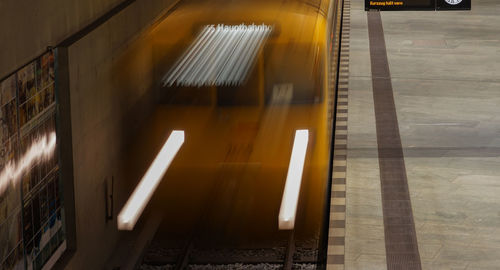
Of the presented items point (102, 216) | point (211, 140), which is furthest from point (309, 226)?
point (102, 216)

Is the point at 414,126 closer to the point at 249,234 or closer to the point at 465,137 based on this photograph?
the point at 465,137

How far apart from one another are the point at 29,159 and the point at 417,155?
563 centimetres

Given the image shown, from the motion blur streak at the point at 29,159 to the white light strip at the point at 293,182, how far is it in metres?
2.17

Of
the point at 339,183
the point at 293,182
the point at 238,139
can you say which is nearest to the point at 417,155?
the point at 339,183

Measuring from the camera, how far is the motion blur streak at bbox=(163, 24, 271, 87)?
6.82 meters

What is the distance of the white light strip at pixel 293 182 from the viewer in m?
5.47

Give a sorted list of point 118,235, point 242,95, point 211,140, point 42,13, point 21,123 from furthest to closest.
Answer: point 42,13 < point 21,123 < point 242,95 < point 211,140 < point 118,235

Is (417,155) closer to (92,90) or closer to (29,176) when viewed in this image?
(92,90)

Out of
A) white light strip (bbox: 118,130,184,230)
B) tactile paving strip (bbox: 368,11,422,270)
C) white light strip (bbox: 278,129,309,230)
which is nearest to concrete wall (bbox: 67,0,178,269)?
white light strip (bbox: 118,130,184,230)

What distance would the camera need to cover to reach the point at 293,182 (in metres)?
5.76

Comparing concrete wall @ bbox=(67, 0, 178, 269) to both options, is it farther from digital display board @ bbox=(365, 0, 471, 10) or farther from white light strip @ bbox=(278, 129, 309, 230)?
digital display board @ bbox=(365, 0, 471, 10)

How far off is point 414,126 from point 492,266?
5126 millimetres

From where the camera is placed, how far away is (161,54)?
293 inches

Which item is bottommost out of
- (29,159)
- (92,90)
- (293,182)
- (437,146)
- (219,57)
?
(437,146)
